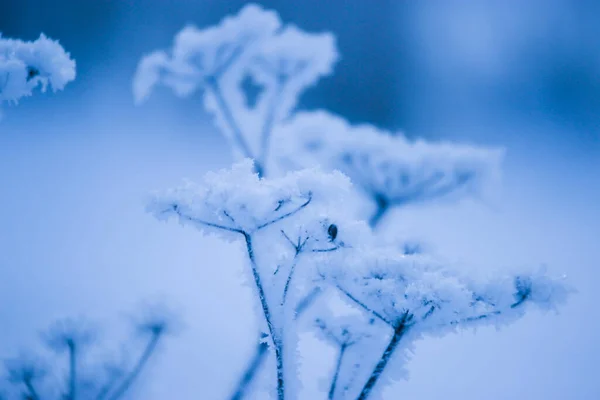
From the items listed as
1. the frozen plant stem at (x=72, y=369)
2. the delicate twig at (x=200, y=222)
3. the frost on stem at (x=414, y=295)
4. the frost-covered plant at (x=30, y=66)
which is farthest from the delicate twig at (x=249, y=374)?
the frost-covered plant at (x=30, y=66)

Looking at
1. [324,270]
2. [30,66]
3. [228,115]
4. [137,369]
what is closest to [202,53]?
[228,115]

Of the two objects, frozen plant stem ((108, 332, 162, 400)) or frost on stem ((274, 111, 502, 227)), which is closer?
frozen plant stem ((108, 332, 162, 400))

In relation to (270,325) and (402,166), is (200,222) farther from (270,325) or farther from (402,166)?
(402,166)

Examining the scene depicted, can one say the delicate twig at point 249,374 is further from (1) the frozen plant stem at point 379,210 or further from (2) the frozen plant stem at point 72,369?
(1) the frozen plant stem at point 379,210

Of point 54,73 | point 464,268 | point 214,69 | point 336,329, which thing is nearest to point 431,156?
point 464,268

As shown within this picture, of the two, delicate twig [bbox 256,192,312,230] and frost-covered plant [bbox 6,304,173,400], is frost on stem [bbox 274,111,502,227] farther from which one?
frost-covered plant [bbox 6,304,173,400]

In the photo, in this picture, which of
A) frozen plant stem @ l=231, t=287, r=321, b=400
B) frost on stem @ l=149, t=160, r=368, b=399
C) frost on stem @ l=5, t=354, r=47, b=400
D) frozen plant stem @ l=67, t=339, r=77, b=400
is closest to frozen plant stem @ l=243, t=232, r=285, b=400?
frost on stem @ l=149, t=160, r=368, b=399
